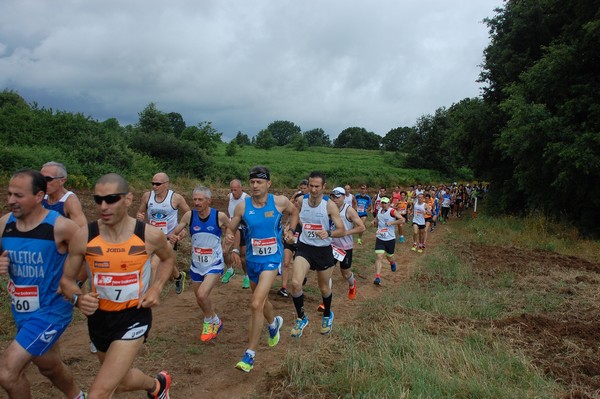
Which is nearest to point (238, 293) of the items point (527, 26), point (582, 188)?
point (582, 188)

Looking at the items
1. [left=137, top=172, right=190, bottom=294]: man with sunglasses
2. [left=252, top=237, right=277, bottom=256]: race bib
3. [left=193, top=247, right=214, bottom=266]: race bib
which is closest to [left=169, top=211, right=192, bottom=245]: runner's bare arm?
[left=193, top=247, right=214, bottom=266]: race bib

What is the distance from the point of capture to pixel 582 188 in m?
16.4

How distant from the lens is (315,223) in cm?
671

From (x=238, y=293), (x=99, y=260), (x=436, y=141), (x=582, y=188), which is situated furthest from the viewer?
(x=436, y=141)

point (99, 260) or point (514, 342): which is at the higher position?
point (99, 260)

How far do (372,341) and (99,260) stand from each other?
381cm

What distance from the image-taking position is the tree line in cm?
1623

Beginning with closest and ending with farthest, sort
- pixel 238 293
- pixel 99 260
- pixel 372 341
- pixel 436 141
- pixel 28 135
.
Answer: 1. pixel 99 260
2. pixel 372 341
3. pixel 238 293
4. pixel 28 135
5. pixel 436 141

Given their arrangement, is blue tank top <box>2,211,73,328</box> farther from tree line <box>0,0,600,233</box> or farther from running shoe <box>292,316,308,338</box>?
tree line <box>0,0,600,233</box>

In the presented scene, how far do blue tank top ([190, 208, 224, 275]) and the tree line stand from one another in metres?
13.3

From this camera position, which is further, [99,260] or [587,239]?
[587,239]

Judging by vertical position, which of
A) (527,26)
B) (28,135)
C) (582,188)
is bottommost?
(582,188)

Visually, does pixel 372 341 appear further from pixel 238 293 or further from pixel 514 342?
pixel 238 293

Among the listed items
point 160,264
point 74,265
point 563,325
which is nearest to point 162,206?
point 160,264
